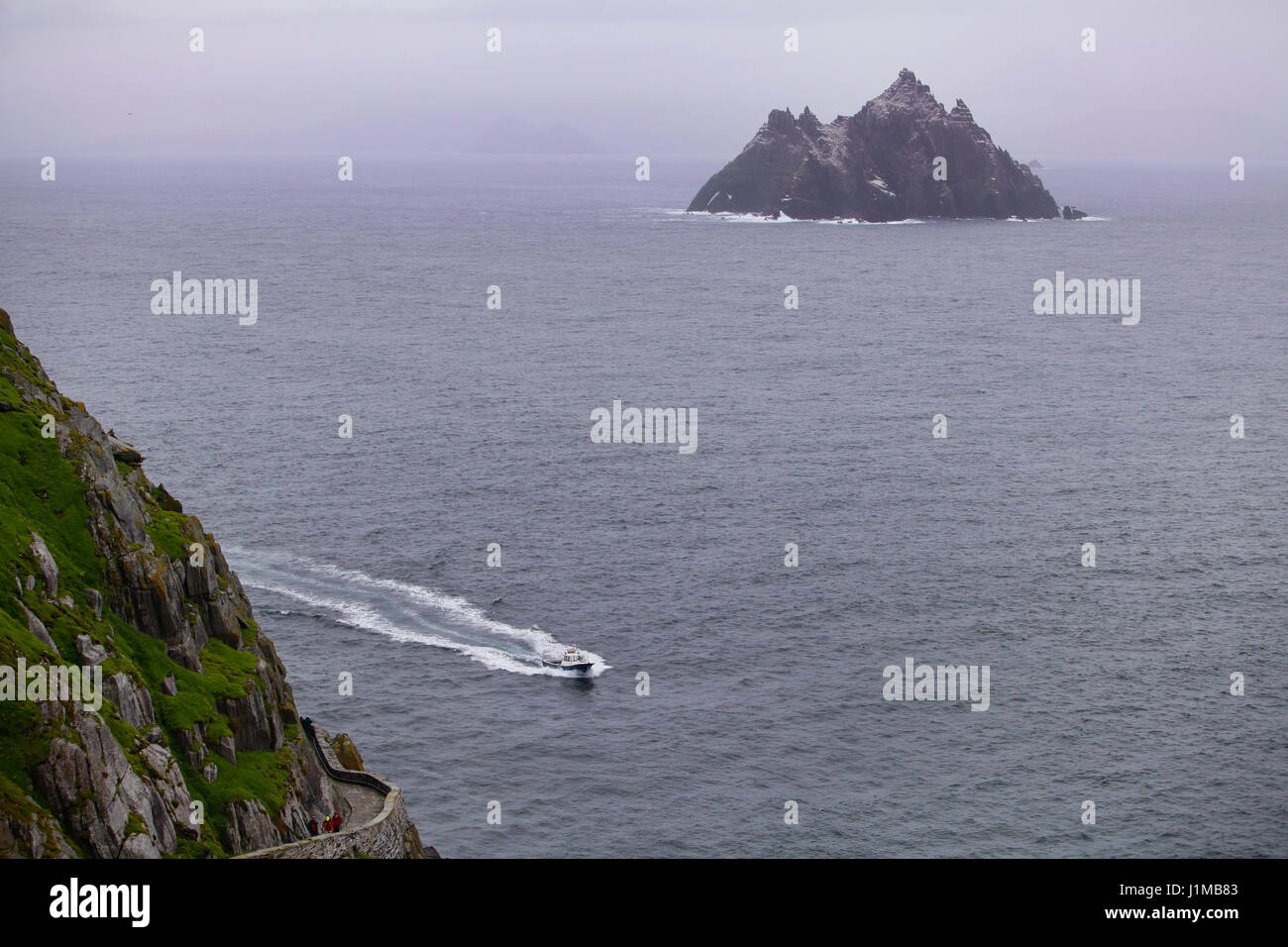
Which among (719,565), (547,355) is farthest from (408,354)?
(719,565)

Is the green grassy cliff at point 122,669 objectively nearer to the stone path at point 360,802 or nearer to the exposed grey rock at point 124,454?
the exposed grey rock at point 124,454

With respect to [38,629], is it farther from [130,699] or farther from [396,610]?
[396,610]

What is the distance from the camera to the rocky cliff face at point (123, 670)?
42594 mm

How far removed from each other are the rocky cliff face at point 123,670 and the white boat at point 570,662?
90.6 feet

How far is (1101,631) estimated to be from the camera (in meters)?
95.6

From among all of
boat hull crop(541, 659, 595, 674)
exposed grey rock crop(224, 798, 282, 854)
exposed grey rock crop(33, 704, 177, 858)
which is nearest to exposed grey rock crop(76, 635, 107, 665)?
exposed grey rock crop(33, 704, 177, 858)

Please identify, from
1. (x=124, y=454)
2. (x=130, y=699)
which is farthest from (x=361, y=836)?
(x=124, y=454)

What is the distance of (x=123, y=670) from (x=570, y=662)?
42.9 m

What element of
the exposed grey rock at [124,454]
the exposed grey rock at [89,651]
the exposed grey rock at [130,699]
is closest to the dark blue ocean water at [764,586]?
the exposed grey rock at [124,454]

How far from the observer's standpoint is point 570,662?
89.3 meters

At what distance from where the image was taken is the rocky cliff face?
42.6m

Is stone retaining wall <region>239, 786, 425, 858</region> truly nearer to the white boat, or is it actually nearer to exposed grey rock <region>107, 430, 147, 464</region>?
exposed grey rock <region>107, 430, 147, 464</region>
